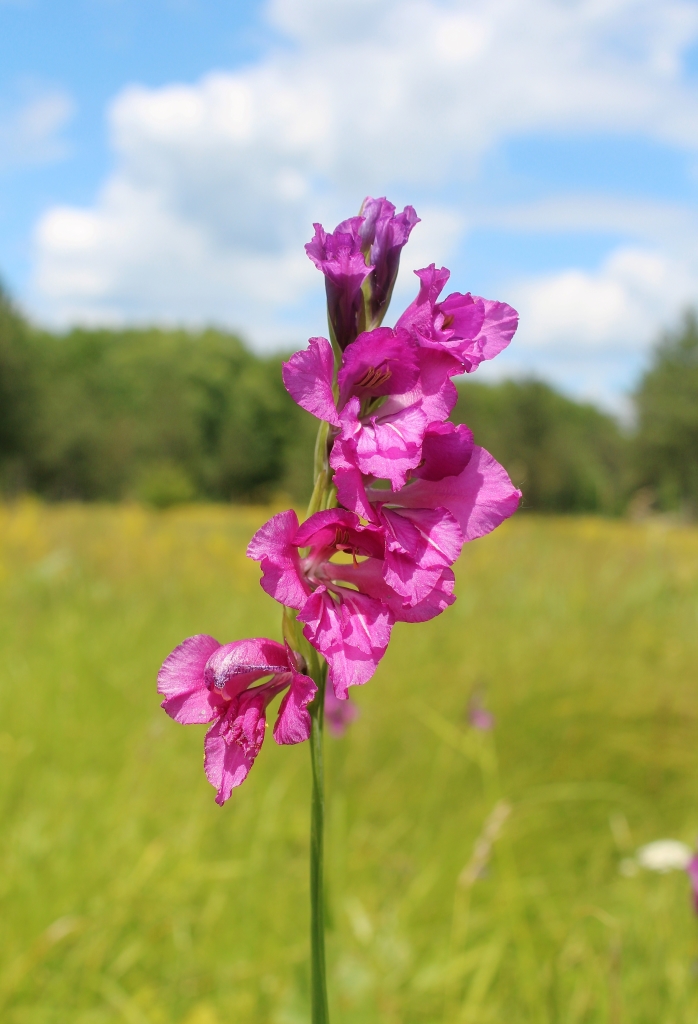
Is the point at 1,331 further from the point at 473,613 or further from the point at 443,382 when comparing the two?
the point at 443,382

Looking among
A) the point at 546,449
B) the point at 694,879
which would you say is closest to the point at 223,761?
the point at 694,879

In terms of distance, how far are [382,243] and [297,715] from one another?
488mm

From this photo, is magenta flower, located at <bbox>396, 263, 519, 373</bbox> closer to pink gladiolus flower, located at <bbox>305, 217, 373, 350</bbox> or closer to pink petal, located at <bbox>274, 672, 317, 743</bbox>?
pink gladiolus flower, located at <bbox>305, 217, 373, 350</bbox>

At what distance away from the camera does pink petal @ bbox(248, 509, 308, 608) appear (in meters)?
0.70

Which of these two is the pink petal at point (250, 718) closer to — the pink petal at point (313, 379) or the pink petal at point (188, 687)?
the pink petal at point (188, 687)

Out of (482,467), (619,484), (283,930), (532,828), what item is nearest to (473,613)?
(532,828)

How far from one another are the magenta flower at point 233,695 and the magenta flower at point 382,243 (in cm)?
36

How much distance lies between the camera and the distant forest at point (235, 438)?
30.2 m

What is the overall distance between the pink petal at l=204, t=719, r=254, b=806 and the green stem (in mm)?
87

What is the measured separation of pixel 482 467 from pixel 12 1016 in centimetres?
184

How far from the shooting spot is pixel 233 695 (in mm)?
764

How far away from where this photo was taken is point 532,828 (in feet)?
10.3

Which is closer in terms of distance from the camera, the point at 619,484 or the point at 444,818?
the point at 444,818

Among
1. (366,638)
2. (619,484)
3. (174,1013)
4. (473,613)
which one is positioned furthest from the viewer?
(619,484)
